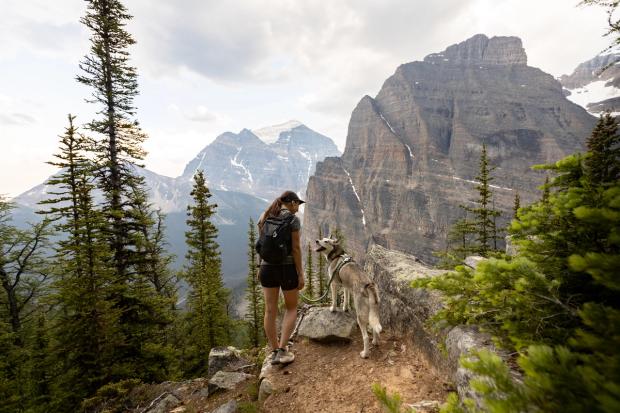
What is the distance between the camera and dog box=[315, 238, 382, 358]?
5961 millimetres

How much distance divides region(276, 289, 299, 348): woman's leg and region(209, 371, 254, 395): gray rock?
6.79 feet

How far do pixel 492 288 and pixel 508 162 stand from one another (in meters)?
163

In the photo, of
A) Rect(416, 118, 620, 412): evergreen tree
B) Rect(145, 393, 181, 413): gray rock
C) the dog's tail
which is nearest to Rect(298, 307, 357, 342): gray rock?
the dog's tail

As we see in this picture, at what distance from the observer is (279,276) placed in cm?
568

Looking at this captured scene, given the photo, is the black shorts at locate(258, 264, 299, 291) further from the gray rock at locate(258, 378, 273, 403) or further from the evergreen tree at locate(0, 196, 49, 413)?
the evergreen tree at locate(0, 196, 49, 413)

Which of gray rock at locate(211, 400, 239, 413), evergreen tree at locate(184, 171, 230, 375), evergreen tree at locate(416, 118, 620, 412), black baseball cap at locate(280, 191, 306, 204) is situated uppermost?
black baseball cap at locate(280, 191, 306, 204)

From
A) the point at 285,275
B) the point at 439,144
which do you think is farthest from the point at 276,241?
the point at 439,144

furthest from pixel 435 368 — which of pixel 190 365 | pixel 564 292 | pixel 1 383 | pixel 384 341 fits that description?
pixel 190 365

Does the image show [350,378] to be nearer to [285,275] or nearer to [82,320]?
[285,275]

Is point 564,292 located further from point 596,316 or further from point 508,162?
point 508,162

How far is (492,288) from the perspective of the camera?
2.91 metres

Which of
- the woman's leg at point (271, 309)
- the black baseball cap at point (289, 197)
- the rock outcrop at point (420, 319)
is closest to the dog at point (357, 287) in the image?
the rock outcrop at point (420, 319)

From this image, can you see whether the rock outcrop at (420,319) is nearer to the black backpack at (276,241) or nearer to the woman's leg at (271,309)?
the black backpack at (276,241)

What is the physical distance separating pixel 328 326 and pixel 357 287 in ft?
5.55
